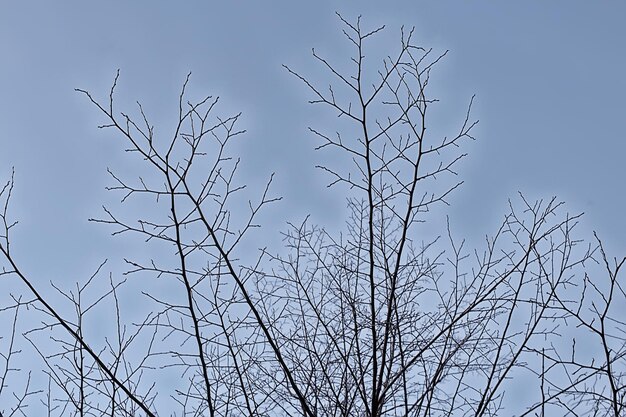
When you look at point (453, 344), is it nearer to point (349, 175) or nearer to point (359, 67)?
point (349, 175)

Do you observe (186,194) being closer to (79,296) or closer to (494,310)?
(79,296)

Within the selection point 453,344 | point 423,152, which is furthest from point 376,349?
point 423,152

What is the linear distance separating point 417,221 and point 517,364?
62 cm

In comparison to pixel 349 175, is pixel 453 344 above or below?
below

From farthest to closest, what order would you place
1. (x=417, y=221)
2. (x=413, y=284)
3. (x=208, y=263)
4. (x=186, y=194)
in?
(x=413, y=284), (x=417, y=221), (x=208, y=263), (x=186, y=194)

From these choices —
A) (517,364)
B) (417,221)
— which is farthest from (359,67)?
(517,364)

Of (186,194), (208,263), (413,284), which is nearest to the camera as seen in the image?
(186,194)

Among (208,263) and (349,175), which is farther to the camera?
(349,175)

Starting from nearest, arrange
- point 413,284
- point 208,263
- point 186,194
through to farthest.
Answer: point 186,194, point 208,263, point 413,284

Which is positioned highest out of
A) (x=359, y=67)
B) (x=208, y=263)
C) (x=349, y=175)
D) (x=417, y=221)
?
(x=359, y=67)

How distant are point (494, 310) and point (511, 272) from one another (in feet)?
0.67

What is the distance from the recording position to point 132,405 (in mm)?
2926

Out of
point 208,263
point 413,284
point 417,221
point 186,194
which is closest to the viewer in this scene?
point 186,194

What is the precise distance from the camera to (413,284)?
3105 millimetres
